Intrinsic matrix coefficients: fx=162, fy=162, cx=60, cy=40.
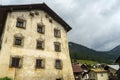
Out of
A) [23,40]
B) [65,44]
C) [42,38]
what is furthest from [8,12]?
[65,44]

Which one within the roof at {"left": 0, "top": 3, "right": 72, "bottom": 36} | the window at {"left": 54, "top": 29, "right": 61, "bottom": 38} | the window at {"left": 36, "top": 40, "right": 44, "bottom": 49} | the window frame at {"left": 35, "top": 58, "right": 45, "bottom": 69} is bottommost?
the window frame at {"left": 35, "top": 58, "right": 45, "bottom": 69}

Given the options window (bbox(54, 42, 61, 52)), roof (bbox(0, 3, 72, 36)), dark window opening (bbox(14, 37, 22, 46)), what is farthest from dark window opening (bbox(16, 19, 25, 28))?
window (bbox(54, 42, 61, 52))

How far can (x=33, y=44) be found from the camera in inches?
1112

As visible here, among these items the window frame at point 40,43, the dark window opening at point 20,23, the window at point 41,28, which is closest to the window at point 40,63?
the window frame at point 40,43

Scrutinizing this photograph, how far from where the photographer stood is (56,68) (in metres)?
30.0

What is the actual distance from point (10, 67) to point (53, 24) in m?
12.9

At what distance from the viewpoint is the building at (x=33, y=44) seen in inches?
987

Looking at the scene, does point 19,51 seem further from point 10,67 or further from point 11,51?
point 10,67

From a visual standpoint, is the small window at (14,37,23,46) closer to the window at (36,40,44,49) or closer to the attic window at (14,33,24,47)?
the attic window at (14,33,24,47)

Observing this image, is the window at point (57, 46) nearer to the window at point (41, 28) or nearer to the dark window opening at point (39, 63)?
the window at point (41, 28)

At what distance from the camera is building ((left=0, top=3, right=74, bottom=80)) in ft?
82.3

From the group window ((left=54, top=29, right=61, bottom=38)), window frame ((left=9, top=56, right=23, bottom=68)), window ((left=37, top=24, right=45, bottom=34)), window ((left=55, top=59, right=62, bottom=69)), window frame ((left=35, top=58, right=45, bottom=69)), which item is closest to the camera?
window frame ((left=9, top=56, right=23, bottom=68))

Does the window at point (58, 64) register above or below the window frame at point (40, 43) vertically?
below

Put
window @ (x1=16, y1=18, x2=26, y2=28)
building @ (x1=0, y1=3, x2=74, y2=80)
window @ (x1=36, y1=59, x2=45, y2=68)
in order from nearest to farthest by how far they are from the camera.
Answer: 1. building @ (x1=0, y1=3, x2=74, y2=80)
2. window @ (x1=16, y1=18, x2=26, y2=28)
3. window @ (x1=36, y1=59, x2=45, y2=68)
